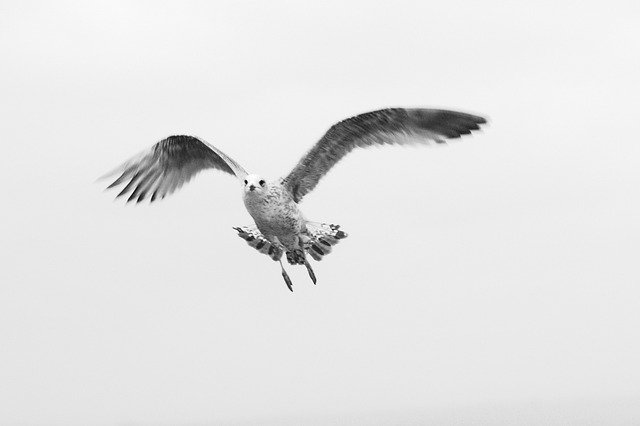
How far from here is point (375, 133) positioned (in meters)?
22.1

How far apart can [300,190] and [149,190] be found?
4259 millimetres

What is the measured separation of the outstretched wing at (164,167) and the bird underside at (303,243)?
1.77m

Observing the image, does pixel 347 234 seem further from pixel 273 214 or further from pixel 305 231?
pixel 273 214

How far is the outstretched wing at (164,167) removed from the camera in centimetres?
2469

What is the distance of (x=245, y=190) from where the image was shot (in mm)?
21953

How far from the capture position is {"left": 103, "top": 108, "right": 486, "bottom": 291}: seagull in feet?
70.2

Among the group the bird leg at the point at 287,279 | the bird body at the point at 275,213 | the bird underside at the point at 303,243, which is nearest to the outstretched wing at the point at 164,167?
the bird underside at the point at 303,243

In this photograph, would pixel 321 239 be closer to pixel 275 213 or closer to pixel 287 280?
pixel 287 280

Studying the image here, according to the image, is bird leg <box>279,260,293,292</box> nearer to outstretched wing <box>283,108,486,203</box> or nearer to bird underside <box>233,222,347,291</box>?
bird underside <box>233,222,347,291</box>

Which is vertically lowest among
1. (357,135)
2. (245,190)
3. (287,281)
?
(287,281)

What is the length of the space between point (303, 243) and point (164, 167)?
434cm

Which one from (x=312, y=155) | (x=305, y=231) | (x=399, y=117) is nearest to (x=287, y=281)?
(x=305, y=231)

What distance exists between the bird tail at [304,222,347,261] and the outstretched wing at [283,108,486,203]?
3.25ft

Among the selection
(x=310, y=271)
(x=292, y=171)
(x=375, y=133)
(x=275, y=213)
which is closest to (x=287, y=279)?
(x=310, y=271)
